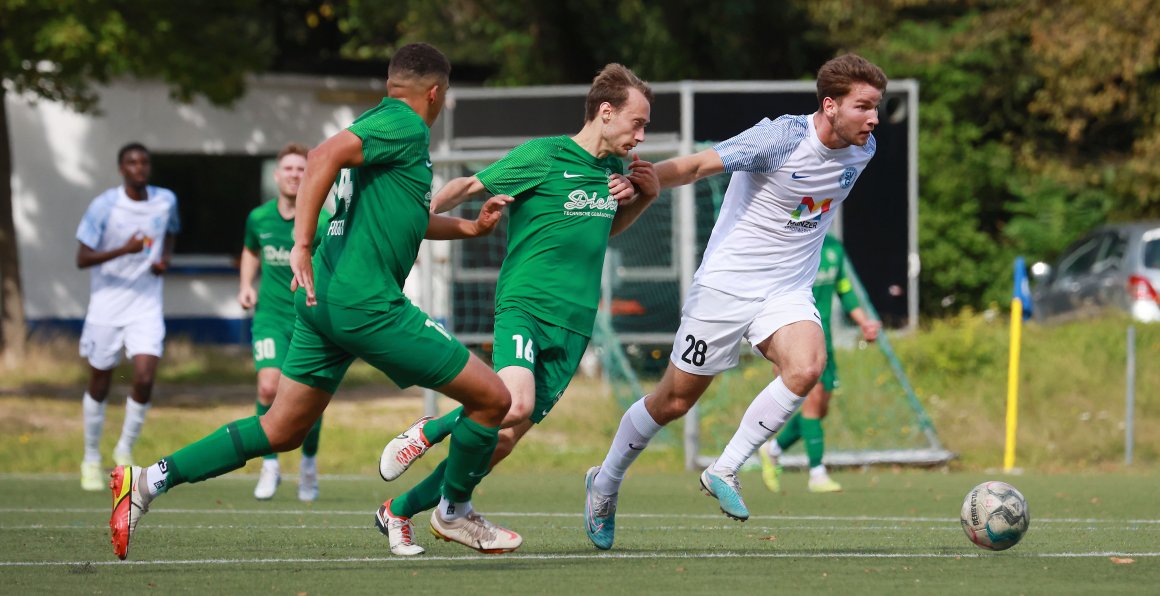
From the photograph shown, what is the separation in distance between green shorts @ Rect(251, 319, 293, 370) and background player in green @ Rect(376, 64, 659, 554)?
12.8ft

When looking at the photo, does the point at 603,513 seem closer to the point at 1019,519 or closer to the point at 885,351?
the point at 1019,519

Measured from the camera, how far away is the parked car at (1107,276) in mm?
18953

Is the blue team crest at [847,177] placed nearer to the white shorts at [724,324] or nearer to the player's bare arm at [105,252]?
the white shorts at [724,324]

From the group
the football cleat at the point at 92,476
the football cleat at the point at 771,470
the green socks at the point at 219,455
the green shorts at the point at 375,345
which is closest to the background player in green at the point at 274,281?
the football cleat at the point at 92,476

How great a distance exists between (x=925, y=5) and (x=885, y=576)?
23467mm

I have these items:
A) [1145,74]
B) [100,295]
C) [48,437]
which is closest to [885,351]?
[100,295]

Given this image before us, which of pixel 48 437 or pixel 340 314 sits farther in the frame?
pixel 48 437

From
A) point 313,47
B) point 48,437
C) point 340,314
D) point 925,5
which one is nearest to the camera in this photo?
point 340,314

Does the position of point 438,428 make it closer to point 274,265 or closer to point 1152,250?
point 274,265

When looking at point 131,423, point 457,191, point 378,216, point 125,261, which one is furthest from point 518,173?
point 131,423

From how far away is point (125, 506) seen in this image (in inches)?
282

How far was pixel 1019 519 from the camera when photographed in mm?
7754

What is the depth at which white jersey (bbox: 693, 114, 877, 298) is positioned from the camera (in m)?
8.40

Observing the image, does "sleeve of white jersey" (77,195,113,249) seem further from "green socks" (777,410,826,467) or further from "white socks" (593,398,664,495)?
"white socks" (593,398,664,495)
